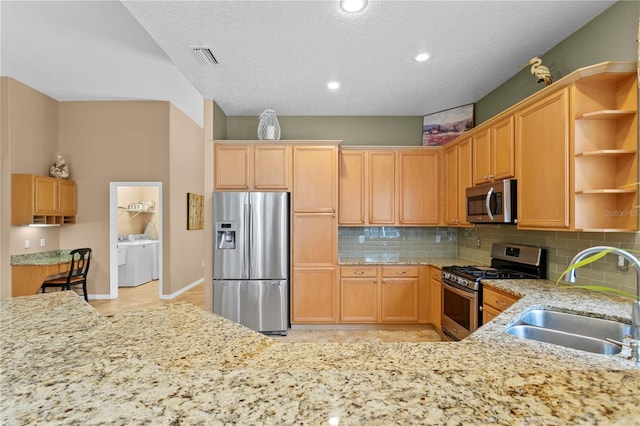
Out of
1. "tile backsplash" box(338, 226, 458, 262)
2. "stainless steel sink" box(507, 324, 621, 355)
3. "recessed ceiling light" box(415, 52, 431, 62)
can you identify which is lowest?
Answer: "stainless steel sink" box(507, 324, 621, 355)

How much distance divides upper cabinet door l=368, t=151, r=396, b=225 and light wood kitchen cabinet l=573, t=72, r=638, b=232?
2.13m

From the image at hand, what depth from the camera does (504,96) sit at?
10.8 feet

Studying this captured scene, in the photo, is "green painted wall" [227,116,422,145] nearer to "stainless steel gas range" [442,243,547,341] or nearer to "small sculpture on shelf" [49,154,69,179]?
"stainless steel gas range" [442,243,547,341]

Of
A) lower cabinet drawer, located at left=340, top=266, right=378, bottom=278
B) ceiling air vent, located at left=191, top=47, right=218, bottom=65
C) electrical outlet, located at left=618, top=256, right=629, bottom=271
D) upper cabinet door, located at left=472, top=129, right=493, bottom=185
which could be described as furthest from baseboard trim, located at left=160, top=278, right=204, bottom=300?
electrical outlet, located at left=618, top=256, right=629, bottom=271

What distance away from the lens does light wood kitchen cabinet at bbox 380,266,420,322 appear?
12.4ft

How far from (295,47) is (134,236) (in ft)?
20.8

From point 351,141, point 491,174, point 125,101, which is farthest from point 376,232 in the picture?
point 125,101

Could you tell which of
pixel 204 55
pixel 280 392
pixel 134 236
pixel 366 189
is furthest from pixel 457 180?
pixel 134 236

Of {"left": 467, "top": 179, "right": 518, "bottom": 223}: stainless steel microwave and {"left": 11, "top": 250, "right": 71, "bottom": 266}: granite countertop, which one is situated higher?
{"left": 467, "top": 179, "right": 518, "bottom": 223}: stainless steel microwave

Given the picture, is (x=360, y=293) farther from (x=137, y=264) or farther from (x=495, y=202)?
(x=137, y=264)

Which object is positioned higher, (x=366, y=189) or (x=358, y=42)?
(x=358, y=42)

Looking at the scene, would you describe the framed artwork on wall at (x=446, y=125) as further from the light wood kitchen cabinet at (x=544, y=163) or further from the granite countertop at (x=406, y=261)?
the granite countertop at (x=406, y=261)

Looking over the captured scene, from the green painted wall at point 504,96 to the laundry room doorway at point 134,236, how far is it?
2.66 metres

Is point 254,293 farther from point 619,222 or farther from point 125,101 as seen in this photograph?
point 125,101
